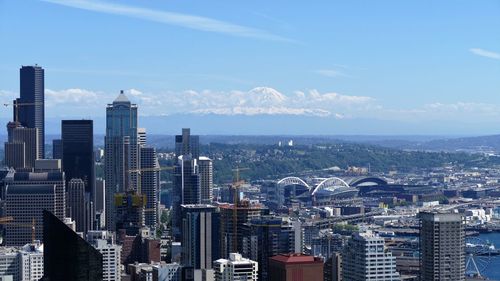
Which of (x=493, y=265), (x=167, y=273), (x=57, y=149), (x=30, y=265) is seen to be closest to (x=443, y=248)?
(x=167, y=273)

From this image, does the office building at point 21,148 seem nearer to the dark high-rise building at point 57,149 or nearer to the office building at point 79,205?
the dark high-rise building at point 57,149

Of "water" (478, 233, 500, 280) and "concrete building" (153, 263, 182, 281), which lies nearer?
"concrete building" (153, 263, 182, 281)

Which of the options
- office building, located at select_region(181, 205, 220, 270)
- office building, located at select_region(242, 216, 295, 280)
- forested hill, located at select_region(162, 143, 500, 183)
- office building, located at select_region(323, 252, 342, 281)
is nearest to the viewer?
Result: office building, located at select_region(323, 252, 342, 281)

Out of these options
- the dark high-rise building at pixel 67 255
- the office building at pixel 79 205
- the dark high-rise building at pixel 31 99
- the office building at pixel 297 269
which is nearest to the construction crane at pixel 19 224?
the office building at pixel 79 205

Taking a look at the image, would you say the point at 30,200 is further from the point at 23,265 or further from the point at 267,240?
the point at 267,240

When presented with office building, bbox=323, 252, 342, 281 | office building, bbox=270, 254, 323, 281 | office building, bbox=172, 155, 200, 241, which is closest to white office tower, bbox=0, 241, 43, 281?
office building, bbox=270, 254, 323, 281

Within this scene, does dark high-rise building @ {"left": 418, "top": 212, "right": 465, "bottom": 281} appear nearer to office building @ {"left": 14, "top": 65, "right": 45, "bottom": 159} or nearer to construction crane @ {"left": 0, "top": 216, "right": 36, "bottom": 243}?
construction crane @ {"left": 0, "top": 216, "right": 36, "bottom": 243}
